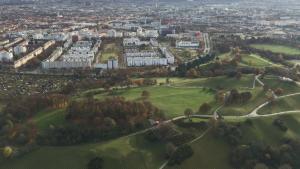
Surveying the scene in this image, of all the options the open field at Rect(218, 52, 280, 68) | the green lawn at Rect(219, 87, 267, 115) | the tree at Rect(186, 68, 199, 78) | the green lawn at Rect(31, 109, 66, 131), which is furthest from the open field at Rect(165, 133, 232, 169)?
the open field at Rect(218, 52, 280, 68)

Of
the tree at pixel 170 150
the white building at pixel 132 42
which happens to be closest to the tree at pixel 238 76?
the tree at pixel 170 150

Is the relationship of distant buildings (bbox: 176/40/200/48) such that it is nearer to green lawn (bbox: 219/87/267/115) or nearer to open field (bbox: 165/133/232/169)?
green lawn (bbox: 219/87/267/115)

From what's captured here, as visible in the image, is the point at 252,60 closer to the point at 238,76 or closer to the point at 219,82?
the point at 238,76

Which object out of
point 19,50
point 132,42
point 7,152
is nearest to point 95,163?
point 7,152

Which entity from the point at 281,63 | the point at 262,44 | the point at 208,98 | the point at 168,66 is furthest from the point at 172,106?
the point at 262,44

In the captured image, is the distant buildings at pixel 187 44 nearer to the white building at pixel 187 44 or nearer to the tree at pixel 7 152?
the white building at pixel 187 44
